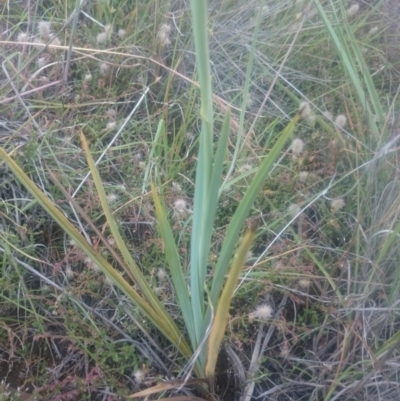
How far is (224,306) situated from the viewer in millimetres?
762

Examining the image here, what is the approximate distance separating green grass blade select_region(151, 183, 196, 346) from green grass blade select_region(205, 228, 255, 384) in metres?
0.05

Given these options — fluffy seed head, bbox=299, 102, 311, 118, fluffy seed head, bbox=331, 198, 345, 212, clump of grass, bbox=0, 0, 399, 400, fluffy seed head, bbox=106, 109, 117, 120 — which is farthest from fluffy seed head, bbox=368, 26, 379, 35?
fluffy seed head, bbox=106, 109, 117, 120

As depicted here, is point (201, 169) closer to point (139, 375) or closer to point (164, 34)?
point (139, 375)

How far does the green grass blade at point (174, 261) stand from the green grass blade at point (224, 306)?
5cm

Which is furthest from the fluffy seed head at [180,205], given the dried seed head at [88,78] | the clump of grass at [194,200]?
the dried seed head at [88,78]

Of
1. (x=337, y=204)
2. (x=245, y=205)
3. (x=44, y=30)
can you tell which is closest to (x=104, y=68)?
(x=44, y=30)

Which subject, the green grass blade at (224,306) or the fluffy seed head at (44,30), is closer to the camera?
the green grass blade at (224,306)

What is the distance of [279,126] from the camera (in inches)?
52.8

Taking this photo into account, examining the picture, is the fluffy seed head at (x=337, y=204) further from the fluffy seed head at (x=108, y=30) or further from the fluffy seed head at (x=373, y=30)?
the fluffy seed head at (x=108, y=30)

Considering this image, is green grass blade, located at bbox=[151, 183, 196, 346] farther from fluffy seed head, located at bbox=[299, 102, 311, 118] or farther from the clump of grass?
fluffy seed head, located at bbox=[299, 102, 311, 118]

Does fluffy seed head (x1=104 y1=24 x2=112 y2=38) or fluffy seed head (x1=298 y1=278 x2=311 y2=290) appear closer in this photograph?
fluffy seed head (x1=298 y1=278 x2=311 y2=290)

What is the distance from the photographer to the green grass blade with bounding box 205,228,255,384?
0.66 m

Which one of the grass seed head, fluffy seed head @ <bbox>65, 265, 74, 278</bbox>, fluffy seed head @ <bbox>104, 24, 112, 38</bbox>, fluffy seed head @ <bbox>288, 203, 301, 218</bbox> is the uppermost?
fluffy seed head @ <bbox>104, 24, 112, 38</bbox>

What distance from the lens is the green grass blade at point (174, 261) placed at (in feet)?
2.53
